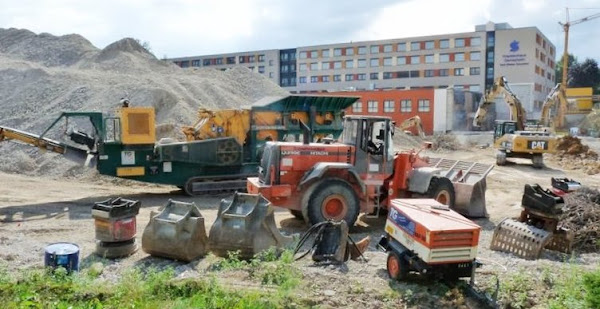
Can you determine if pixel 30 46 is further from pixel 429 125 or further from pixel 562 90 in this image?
pixel 562 90

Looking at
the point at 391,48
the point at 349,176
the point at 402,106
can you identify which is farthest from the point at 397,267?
the point at 391,48

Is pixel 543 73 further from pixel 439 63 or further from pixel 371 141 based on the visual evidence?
pixel 371 141

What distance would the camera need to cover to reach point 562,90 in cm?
3256

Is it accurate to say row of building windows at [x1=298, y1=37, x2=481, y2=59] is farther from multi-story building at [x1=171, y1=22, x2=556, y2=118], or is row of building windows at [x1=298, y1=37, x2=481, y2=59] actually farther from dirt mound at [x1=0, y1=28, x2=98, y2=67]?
dirt mound at [x1=0, y1=28, x2=98, y2=67]

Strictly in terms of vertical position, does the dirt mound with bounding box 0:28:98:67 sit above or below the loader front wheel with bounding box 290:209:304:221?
above

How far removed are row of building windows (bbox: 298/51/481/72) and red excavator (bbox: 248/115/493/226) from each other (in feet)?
200

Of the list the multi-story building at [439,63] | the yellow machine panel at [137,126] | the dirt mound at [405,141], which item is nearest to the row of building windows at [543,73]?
the multi-story building at [439,63]

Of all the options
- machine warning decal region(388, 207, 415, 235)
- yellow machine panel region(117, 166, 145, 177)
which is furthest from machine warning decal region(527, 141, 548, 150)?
machine warning decal region(388, 207, 415, 235)

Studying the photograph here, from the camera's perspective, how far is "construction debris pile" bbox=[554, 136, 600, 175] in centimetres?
2409

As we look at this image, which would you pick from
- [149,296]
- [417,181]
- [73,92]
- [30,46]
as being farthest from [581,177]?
[30,46]

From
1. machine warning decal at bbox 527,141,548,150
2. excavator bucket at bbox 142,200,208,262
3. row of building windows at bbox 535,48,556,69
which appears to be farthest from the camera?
row of building windows at bbox 535,48,556,69

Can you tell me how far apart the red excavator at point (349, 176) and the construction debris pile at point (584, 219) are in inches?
80.5

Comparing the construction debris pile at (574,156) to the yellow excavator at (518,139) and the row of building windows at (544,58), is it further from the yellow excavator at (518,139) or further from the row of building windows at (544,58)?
the row of building windows at (544,58)

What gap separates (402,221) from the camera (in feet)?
23.2
